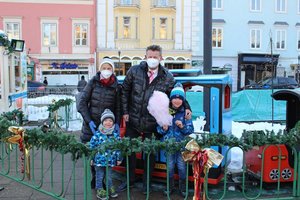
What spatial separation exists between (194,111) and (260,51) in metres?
22.9

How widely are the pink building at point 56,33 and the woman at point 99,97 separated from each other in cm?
2414

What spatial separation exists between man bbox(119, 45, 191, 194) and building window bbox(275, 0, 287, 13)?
98.0ft

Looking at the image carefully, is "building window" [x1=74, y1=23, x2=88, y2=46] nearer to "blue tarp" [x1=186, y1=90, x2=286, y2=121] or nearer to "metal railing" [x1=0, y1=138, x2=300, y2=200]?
"blue tarp" [x1=186, y1=90, x2=286, y2=121]

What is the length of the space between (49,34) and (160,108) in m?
26.0

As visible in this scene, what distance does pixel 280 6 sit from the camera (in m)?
31.8

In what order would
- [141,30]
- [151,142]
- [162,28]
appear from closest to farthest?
[151,142] < [141,30] < [162,28]

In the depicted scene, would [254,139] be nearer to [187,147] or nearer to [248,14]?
[187,147]

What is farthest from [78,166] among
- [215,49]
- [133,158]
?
[215,49]

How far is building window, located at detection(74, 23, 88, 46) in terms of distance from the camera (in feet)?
95.0

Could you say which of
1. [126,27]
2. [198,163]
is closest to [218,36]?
[126,27]

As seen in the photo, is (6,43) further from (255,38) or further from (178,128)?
(255,38)

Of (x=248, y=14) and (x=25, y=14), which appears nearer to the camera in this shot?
(x=25, y=14)

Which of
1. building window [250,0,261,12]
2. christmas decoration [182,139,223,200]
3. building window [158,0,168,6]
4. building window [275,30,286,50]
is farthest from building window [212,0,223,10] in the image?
christmas decoration [182,139,223,200]

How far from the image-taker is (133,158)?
4992 mm
